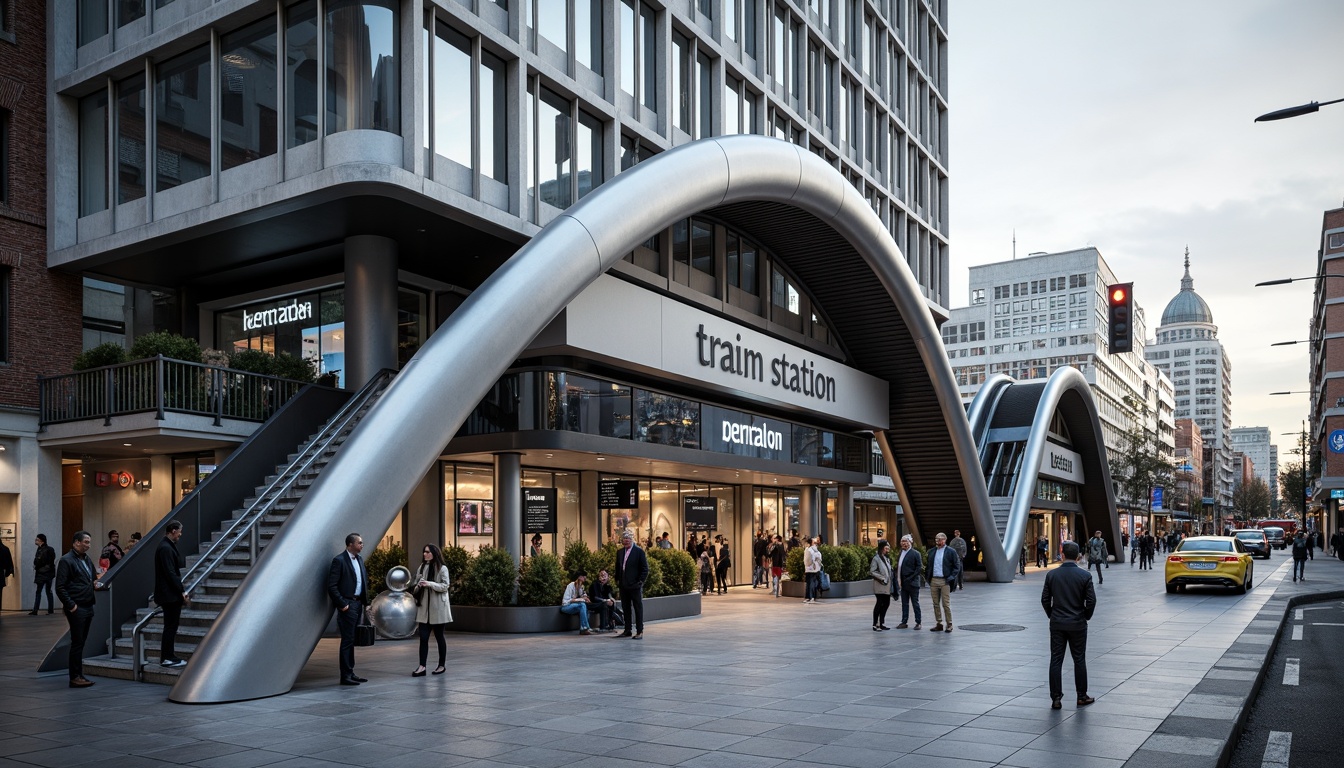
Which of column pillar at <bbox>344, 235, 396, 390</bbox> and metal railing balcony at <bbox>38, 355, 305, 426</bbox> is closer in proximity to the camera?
metal railing balcony at <bbox>38, 355, 305, 426</bbox>

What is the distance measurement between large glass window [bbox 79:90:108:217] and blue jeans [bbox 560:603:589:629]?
508 inches

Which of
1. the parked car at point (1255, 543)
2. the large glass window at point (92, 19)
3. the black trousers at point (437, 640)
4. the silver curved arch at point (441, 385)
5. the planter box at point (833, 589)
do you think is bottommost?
the parked car at point (1255, 543)

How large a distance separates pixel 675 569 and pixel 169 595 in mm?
11267

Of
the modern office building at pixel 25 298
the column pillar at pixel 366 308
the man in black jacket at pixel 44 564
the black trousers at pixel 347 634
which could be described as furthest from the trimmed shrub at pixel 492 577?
the modern office building at pixel 25 298

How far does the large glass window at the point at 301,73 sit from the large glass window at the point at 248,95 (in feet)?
1.25

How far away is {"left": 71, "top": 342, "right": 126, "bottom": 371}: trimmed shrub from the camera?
2048cm

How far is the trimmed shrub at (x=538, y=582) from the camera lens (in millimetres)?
19391

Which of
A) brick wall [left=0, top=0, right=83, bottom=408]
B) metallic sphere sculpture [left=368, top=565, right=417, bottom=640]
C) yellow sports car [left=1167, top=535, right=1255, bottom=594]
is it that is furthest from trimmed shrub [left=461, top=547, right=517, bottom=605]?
yellow sports car [left=1167, top=535, right=1255, bottom=594]

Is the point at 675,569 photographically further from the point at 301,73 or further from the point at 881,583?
the point at 301,73

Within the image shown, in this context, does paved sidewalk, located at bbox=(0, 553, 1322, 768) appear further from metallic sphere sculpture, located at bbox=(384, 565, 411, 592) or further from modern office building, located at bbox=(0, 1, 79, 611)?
modern office building, located at bbox=(0, 1, 79, 611)

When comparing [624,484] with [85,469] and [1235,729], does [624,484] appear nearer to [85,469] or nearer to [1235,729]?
[85,469]

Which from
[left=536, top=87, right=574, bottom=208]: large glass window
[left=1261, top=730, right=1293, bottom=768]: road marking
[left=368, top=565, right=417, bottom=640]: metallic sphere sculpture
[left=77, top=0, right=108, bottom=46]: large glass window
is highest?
[left=77, top=0, right=108, bottom=46]: large glass window

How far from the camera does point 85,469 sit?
2464 cm

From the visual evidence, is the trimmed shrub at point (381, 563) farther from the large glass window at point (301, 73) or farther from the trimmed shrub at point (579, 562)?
the large glass window at point (301, 73)
